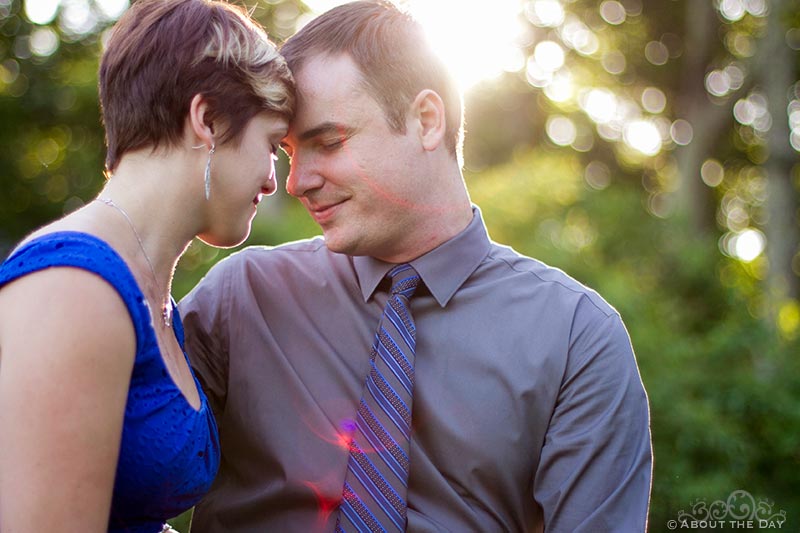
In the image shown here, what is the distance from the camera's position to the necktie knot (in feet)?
8.11

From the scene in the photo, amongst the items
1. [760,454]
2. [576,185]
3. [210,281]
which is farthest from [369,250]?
Result: [576,185]

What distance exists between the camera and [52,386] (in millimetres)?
1520

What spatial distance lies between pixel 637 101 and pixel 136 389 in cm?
1543

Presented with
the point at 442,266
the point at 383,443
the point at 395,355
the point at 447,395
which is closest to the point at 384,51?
the point at 442,266

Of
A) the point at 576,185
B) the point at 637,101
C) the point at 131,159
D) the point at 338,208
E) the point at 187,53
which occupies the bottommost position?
the point at 637,101

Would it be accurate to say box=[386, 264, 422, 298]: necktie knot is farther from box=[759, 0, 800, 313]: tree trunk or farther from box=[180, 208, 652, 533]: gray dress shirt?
box=[759, 0, 800, 313]: tree trunk

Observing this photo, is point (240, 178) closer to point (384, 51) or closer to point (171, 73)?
point (171, 73)

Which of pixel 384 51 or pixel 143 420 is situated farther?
pixel 384 51

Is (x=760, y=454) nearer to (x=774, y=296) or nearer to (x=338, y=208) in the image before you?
(x=774, y=296)

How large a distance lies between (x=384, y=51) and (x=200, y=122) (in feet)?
2.80

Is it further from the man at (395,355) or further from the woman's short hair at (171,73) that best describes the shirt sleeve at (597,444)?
the woman's short hair at (171,73)

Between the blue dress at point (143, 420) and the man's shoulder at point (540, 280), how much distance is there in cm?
101

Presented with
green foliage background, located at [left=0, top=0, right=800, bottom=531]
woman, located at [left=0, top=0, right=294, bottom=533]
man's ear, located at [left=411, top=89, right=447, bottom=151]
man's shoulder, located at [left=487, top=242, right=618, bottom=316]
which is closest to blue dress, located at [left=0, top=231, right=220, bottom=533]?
woman, located at [left=0, top=0, right=294, bottom=533]

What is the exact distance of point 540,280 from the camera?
2529 mm
